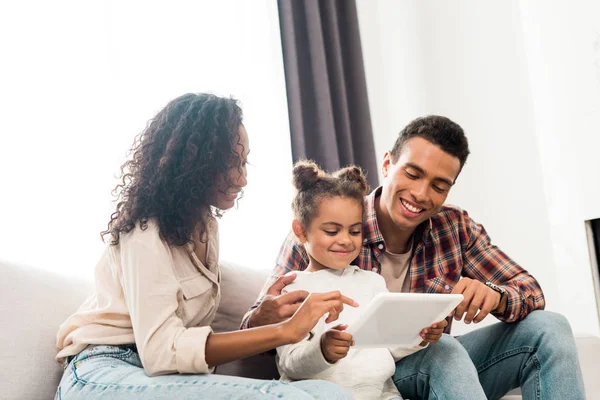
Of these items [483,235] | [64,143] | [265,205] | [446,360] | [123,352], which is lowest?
[446,360]

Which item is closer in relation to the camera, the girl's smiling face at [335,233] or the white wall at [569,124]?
the girl's smiling face at [335,233]

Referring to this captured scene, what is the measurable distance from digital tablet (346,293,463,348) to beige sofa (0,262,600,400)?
0.55 m

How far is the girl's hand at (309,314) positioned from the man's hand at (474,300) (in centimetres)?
36

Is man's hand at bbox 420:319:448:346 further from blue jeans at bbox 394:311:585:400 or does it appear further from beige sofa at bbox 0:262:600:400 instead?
beige sofa at bbox 0:262:600:400

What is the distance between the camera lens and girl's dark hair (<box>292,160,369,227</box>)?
1.73 meters

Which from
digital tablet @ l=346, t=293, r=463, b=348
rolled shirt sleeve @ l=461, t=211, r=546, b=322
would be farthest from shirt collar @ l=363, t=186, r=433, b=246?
digital tablet @ l=346, t=293, r=463, b=348

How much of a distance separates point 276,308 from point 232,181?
1.03 ft

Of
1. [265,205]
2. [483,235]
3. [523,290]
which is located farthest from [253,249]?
[523,290]

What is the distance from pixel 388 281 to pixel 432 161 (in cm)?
37

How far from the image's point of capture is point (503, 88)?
3.25m

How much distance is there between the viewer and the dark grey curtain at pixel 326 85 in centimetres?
299

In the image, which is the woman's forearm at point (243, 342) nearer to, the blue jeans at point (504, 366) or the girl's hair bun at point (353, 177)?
the blue jeans at point (504, 366)

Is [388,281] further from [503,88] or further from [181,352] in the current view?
[503,88]

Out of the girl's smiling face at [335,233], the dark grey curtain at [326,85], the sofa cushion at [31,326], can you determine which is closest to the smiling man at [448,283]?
the girl's smiling face at [335,233]
